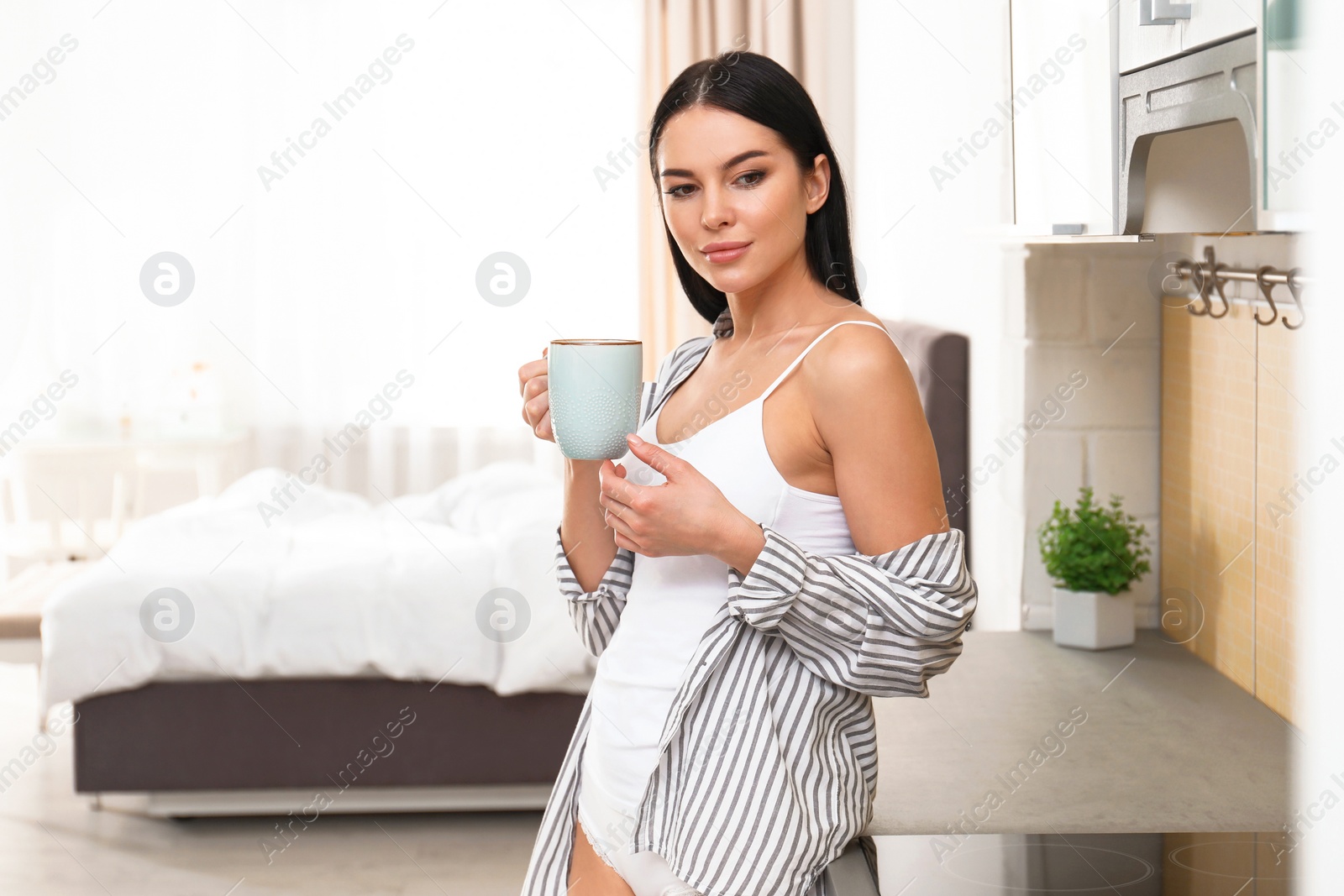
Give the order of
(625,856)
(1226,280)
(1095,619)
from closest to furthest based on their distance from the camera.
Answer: (625,856) < (1226,280) < (1095,619)

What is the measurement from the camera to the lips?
1012 millimetres

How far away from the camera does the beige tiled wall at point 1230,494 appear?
1.52m

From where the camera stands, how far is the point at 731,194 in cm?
100

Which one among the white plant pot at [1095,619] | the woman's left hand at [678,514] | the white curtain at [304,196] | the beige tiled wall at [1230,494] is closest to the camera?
the woman's left hand at [678,514]

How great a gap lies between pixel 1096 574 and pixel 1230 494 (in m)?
0.28

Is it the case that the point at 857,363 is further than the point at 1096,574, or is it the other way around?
the point at 1096,574

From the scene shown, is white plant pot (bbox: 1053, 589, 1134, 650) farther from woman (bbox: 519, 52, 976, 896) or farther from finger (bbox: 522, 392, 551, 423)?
finger (bbox: 522, 392, 551, 423)

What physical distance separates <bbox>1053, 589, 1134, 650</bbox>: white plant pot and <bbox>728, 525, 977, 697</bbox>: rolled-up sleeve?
101 cm

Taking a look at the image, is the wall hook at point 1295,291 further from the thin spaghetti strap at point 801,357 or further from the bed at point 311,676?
the bed at point 311,676

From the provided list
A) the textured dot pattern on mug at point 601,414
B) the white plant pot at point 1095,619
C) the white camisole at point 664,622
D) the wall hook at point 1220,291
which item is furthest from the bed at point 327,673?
the textured dot pattern on mug at point 601,414

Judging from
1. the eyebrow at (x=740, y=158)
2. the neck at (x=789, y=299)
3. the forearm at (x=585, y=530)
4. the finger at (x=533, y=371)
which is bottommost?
the forearm at (x=585, y=530)

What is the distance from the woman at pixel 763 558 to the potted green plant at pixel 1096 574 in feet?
3.11

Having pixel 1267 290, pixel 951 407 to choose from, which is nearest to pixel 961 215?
pixel 951 407

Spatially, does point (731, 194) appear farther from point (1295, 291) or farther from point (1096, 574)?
point (1096, 574)
